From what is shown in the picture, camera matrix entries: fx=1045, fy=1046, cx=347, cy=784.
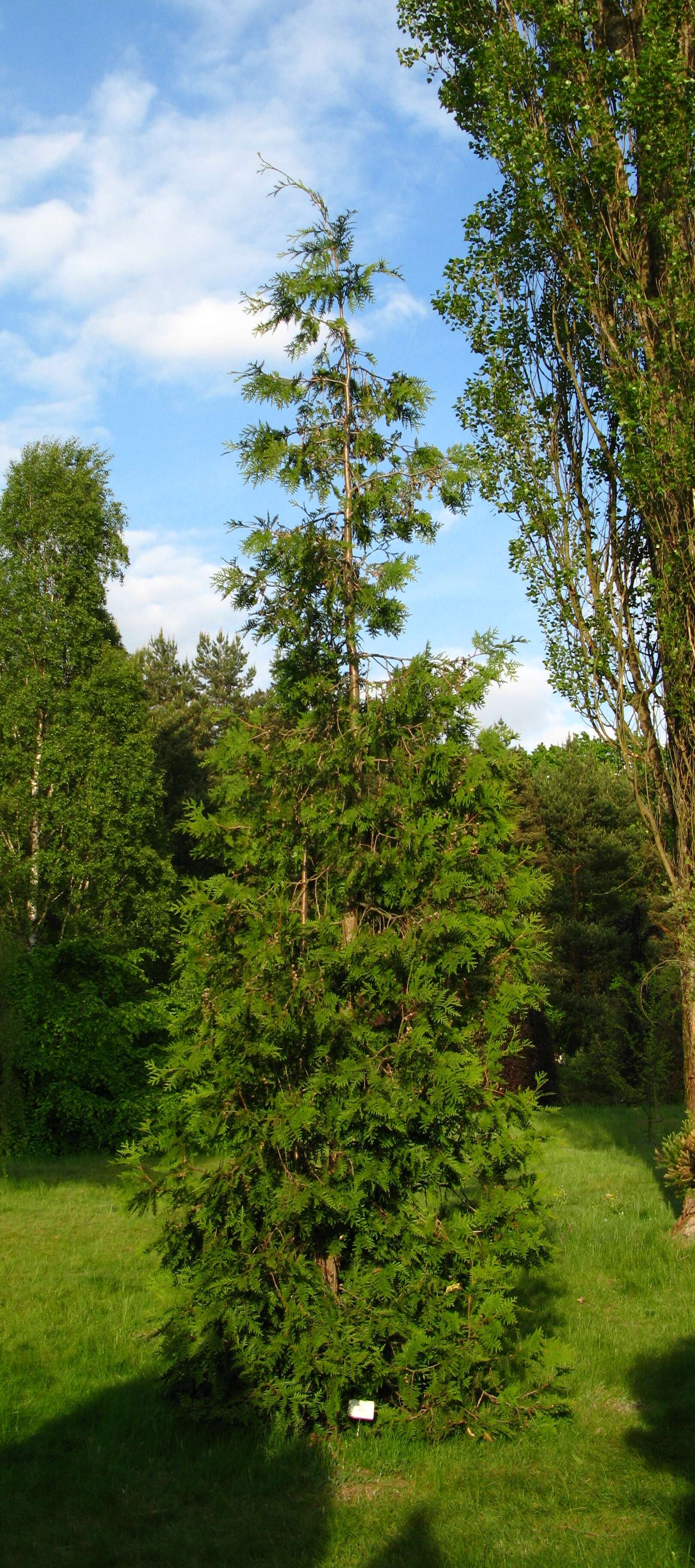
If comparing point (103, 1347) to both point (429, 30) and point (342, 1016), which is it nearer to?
point (342, 1016)

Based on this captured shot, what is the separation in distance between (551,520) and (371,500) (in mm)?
4465

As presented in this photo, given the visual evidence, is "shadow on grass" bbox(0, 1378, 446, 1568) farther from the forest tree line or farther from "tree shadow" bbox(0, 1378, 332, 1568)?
the forest tree line

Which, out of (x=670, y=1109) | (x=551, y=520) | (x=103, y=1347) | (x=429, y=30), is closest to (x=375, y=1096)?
(x=103, y=1347)

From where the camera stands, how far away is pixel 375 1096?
4.95 metres

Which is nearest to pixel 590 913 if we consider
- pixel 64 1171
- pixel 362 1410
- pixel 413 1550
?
pixel 64 1171

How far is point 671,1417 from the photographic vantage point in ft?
17.2

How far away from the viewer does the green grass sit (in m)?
3.94

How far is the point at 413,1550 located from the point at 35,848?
16272 millimetres

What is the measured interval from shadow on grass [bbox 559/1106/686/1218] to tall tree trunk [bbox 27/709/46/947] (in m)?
9.79

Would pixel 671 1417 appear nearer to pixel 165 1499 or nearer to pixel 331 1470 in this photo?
pixel 331 1470

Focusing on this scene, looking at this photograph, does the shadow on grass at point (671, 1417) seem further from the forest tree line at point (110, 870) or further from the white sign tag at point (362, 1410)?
the forest tree line at point (110, 870)

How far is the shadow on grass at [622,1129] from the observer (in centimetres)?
1396

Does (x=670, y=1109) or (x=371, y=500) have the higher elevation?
(x=371, y=500)

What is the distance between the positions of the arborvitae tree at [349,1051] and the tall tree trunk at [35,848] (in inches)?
535
